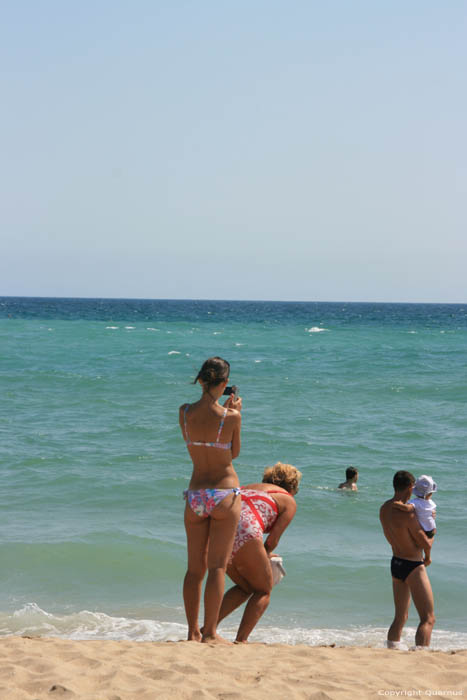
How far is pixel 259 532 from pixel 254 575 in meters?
0.32

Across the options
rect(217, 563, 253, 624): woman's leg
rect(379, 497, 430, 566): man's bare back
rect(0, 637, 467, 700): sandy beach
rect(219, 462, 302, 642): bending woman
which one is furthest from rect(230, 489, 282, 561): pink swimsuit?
rect(379, 497, 430, 566): man's bare back

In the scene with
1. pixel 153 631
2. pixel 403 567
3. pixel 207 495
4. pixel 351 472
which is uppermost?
pixel 207 495

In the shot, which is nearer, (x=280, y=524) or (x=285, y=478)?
(x=280, y=524)

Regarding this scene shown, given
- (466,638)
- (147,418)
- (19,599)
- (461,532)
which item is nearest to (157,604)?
(19,599)

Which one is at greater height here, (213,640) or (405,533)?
(405,533)

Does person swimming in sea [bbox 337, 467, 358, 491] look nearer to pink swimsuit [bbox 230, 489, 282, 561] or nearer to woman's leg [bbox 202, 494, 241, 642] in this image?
pink swimsuit [bbox 230, 489, 282, 561]

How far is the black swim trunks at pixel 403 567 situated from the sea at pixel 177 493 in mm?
960

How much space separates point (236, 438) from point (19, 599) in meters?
3.51

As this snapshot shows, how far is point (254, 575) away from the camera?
14.9 ft

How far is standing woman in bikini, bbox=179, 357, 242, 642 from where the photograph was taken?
14.0 ft

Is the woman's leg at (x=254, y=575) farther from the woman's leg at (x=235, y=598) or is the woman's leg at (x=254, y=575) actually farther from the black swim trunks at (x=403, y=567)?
the black swim trunks at (x=403, y=567)

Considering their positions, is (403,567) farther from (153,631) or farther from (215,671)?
(153,631)

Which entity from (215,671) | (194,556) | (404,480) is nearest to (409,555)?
(404,480)

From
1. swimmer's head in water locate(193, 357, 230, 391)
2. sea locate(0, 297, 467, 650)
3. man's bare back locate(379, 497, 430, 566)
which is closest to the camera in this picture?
swimmer's head in water locate(193, 357, 230, 391)
